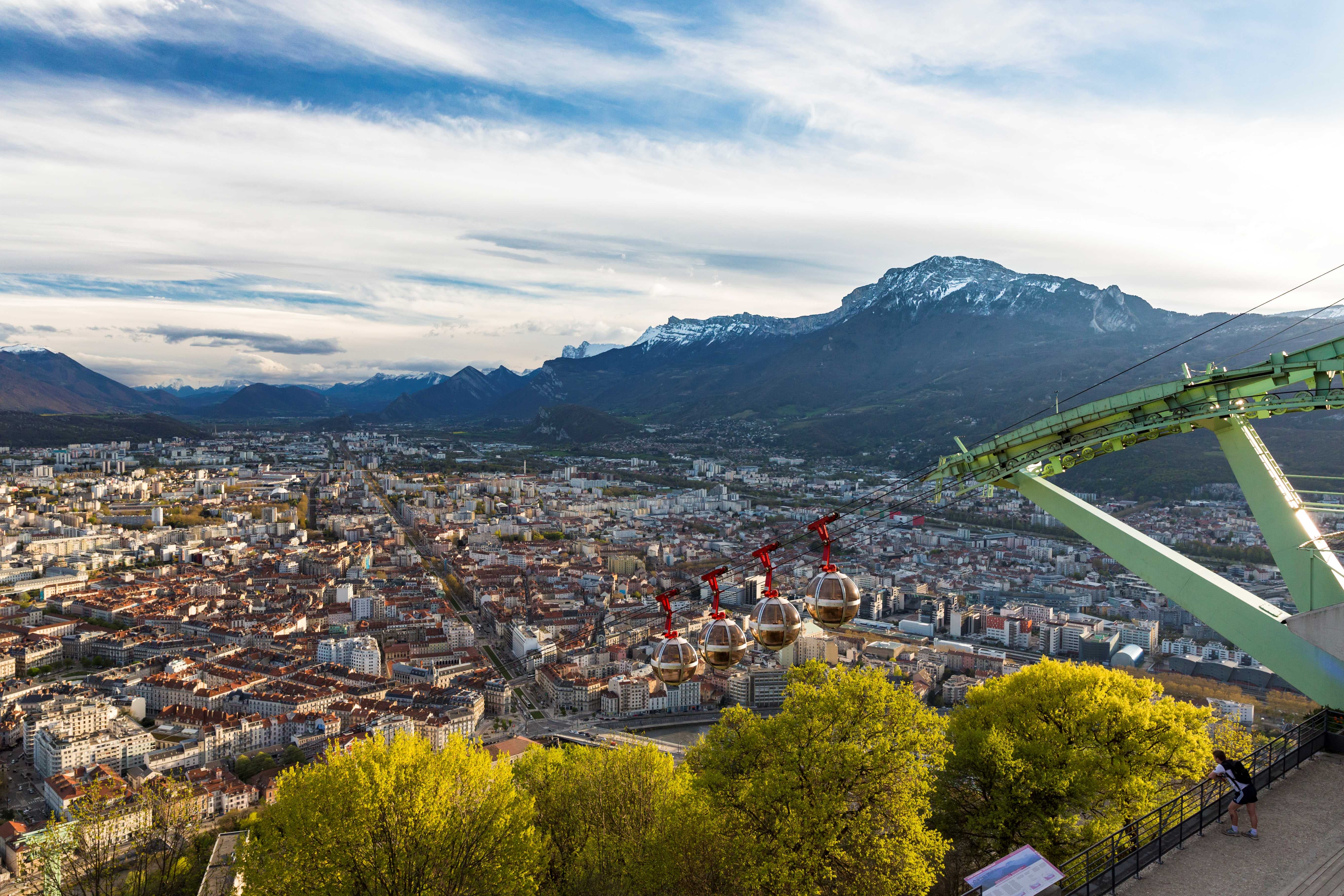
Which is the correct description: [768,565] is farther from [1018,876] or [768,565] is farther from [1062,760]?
[1062,760]

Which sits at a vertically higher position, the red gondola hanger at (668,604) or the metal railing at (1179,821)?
the red gondola hanger at (668,604)

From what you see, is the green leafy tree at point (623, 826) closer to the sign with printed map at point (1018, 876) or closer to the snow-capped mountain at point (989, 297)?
the sign with printed map at point (1018, 876)

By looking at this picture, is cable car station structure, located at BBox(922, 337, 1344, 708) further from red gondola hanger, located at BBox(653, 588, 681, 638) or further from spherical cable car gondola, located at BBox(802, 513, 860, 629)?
→ red gondola hanger, located at BBox(653, 588, 681, 638)

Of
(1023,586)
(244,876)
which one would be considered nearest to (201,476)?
(1023,586)

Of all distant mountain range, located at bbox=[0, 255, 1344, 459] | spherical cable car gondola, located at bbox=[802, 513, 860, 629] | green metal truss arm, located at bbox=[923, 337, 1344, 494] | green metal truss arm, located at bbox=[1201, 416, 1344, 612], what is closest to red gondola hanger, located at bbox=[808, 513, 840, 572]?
spherical cable car gondola, located at bbox=[802, 513, 860, 629]

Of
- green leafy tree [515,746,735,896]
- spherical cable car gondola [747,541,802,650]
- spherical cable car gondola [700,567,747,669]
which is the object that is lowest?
green leafy tree [515,746,735,896]

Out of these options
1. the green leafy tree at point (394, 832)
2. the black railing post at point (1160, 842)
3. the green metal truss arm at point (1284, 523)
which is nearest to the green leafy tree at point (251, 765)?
the green leafy tree at point (394, 832)
